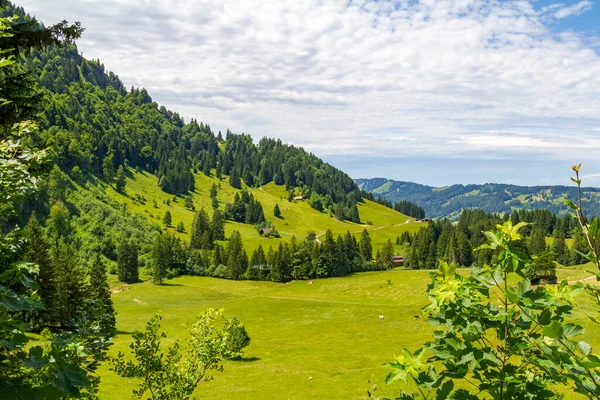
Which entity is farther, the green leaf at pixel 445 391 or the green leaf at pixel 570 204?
the green leaf at pixel 445 391

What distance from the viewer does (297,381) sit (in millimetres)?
42594

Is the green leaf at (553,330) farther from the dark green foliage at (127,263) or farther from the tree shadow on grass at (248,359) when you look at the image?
the dark green foliage at (127,263)

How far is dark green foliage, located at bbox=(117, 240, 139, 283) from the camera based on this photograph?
404 ft

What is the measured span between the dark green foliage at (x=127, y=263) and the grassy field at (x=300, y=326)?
7.04 metres

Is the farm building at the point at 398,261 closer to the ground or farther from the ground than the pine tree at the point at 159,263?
closer to the ground

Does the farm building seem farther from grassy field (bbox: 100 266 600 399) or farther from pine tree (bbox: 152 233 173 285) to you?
pine tree (bbox: 152 233 173 285)

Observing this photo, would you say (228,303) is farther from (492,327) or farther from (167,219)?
(167,219)

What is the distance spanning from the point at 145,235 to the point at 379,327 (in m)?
118

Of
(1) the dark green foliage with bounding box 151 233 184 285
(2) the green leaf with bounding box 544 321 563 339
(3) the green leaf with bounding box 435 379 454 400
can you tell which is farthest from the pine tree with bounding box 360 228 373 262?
(2) the green leaf with bounding box 544 321 563 339

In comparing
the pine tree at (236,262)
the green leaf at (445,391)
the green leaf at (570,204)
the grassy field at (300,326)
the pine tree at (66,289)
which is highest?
the green leaf at (570,204)

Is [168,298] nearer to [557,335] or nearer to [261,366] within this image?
[261,366]

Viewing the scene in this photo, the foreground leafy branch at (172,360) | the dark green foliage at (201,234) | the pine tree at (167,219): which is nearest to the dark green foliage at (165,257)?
the dark green foliage at (201,234)

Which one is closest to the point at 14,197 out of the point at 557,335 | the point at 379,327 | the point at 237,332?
the point at 557,335

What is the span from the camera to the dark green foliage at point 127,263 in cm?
12312
